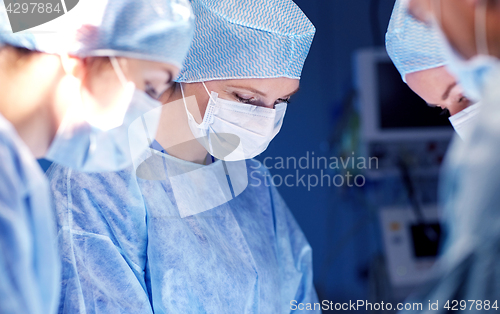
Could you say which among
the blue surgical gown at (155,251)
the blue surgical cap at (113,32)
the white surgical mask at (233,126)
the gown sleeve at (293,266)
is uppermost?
the blue surgical cap at (113,32)

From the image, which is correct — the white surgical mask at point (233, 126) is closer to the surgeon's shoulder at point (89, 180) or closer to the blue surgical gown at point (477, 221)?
the surgeon's shoulder at point (89, 180)

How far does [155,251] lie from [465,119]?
75cm

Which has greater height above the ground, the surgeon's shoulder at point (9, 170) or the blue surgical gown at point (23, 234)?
the surgeon's shoulder at point (9, 170)

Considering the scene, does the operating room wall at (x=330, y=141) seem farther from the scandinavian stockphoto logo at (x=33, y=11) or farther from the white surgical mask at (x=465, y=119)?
the scandinavian stockphoto logo at (x=33, y=11)

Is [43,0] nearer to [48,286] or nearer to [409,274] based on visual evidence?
[48,286]

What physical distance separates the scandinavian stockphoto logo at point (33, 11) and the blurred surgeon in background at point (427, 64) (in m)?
0.64

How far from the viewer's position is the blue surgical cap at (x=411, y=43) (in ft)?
2.71

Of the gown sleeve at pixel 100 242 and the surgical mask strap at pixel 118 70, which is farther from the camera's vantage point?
the gown sleeve at pixel 100 242

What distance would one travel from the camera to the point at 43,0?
2.41 ft

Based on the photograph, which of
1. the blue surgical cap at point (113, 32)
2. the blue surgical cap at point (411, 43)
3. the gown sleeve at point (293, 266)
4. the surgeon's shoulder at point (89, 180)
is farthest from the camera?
the gown sleeve at point (293, 266)

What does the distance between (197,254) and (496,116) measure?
0.73 metres

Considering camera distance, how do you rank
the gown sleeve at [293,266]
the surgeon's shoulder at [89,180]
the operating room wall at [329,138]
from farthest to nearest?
the operating room wall at [329,138] < the gown sleeve at [293,266] < the surgeon's shoulder at [89,180]

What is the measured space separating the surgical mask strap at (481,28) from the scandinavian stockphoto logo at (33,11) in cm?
64

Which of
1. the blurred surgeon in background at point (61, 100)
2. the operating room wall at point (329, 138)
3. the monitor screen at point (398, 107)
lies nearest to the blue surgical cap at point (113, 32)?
the blurred surgeon in background at point (61, 100)
